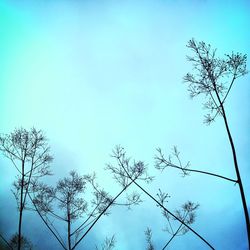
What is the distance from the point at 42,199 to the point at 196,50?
39.4 feet

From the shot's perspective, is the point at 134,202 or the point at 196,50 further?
the point at 134,202

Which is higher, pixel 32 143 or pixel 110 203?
pixel 32 143

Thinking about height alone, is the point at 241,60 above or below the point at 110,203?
above

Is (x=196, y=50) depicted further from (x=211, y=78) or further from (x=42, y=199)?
(x=42, y=199)

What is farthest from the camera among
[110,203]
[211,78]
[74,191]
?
[74,191]

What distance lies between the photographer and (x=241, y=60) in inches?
384

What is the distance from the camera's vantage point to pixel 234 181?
769cm

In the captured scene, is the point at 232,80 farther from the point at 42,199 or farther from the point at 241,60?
the point at 42,199

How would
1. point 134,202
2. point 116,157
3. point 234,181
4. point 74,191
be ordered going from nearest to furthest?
1. point 234,181
2. point 116,157
3. point 134,202
4. point 74,191

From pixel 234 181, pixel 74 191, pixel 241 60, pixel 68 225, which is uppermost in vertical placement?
pixel 241 60

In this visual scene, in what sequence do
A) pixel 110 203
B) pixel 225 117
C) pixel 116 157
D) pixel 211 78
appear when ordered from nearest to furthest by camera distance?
1. pixel 225 117
2. pixel 211 78
3. pixel 116 157
4. pixel 110 203

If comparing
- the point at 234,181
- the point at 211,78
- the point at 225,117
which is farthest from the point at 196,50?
the point at 234,181

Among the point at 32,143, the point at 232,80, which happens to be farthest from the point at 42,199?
the point at 232,80

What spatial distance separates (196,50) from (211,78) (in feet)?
4.68
